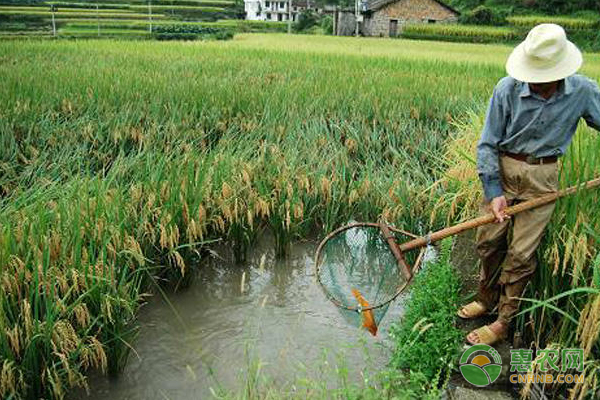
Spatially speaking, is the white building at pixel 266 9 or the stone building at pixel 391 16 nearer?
the stone building at pixel 391 16

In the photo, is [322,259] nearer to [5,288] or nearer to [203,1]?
[5,288]

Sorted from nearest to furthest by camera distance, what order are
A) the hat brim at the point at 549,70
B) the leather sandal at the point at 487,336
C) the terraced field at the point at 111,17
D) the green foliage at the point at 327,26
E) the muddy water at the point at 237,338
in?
the hat brim at the point at 549,70, the leather sandal at the point at 487,336, the muddy water at the point at 237,338, the terraced field at the point at 111,17, the green foliage at the point at 327,26

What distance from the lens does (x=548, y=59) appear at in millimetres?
2072

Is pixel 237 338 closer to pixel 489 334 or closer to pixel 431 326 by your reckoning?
pixel 431 326

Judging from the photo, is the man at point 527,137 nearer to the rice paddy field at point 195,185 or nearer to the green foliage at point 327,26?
the rice paddy field at point 195,185

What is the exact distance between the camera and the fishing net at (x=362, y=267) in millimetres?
3146

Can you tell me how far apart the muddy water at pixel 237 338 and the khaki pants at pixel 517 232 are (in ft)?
2.17

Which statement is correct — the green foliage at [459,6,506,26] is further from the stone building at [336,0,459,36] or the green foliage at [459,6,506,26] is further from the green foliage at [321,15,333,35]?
the green foliage at [321,15,333,35]

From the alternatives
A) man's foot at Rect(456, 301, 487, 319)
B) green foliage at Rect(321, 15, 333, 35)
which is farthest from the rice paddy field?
green foliage at Rect(321, 15, 333, 35)

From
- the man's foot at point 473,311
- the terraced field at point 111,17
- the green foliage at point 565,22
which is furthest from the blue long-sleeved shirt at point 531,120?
the green foliage at point 565,22

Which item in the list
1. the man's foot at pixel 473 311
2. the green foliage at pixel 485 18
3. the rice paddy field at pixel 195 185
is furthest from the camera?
the green foliage at pixel 485 18

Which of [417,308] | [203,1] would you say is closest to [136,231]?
[417,308]

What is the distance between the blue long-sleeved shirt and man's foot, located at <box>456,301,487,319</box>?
0.54m

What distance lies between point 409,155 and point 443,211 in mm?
1323
